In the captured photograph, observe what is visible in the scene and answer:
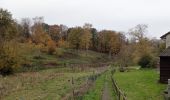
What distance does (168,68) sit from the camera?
50.3 meters

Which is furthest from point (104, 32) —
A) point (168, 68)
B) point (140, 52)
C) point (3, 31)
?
point (168, 68)

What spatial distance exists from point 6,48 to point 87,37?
74.6 m

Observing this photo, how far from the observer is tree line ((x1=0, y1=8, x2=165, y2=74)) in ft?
253

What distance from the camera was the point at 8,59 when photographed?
7462 centimetres

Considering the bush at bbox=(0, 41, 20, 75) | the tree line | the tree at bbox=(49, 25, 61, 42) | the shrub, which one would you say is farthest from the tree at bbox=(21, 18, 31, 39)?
the bush at bbox=(0, 41, 20, 75)

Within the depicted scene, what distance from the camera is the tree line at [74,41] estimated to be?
77.0 m

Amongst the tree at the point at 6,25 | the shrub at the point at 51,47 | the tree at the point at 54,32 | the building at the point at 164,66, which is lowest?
the building at the point at 164,66

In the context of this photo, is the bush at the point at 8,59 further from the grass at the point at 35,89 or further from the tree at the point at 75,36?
the tree at the point at 75,36

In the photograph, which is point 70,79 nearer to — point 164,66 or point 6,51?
point 164,66

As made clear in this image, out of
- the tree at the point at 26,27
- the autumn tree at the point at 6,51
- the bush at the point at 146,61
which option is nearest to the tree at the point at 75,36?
the tree at the point at 26,27

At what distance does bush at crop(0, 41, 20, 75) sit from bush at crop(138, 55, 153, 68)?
3711cm

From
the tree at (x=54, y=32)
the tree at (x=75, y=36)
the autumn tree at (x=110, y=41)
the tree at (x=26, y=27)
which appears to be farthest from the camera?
the tree at (x=54, y=32)

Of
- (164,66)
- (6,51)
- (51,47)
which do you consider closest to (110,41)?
(51,47)

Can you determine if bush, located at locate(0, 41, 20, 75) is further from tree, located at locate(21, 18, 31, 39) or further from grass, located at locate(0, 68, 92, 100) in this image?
tree, located at locate(21, 18, 31, 39)
